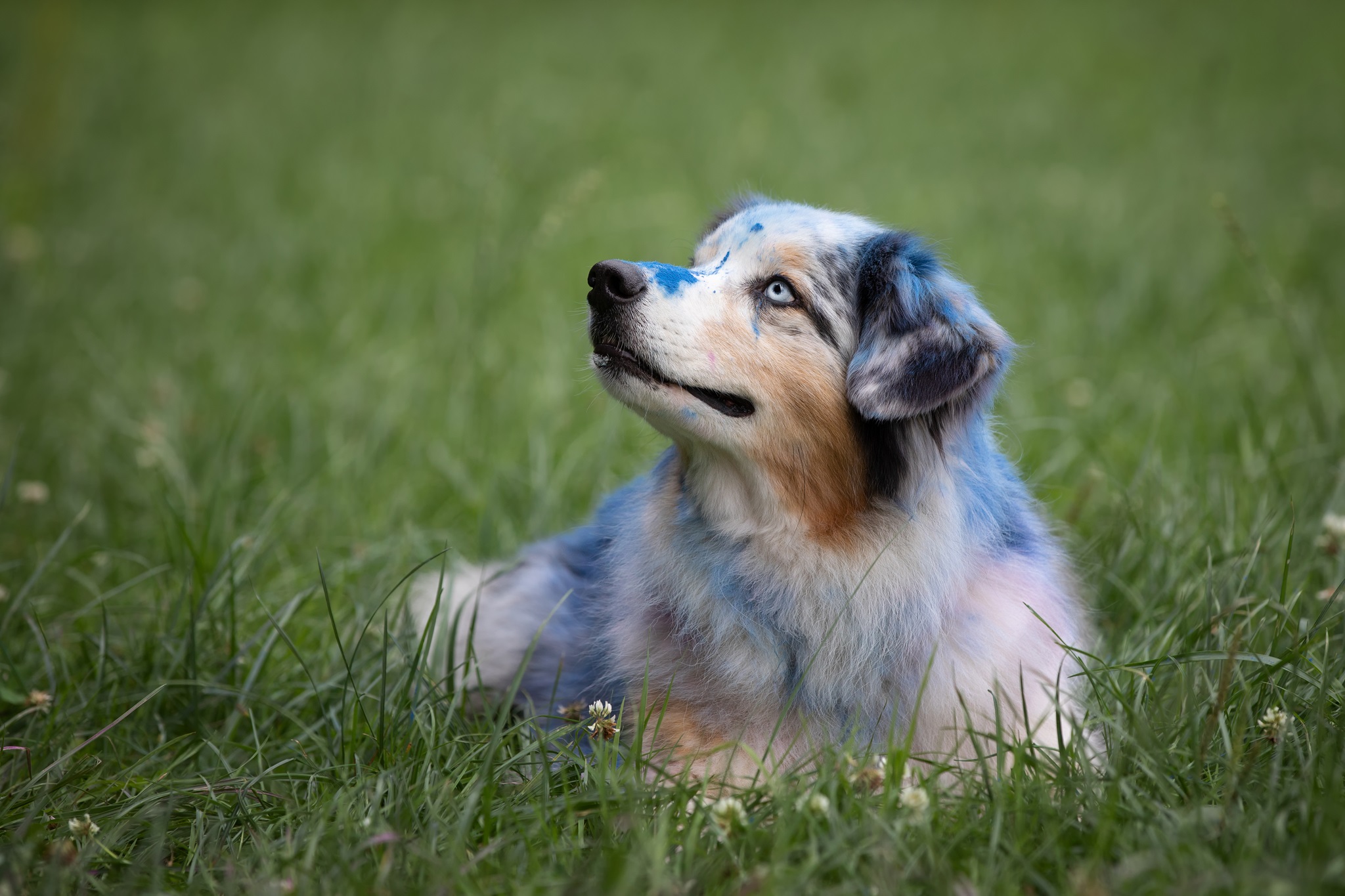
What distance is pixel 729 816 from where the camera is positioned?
192cm

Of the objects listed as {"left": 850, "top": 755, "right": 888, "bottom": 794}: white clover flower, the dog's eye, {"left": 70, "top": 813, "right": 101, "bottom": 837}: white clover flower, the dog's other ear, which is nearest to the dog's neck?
the dog's other ear

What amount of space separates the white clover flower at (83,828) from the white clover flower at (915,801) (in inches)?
62.6

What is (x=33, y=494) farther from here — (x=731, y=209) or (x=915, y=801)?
(x=915, y=801)

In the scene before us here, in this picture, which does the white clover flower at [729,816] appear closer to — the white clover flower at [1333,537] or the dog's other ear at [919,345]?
the dog's other ear at [919,345]

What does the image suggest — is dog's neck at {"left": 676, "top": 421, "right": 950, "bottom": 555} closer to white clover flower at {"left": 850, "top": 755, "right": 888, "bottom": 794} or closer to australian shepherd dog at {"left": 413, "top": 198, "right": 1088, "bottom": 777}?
australian shepherd dog at {"left": 413, "top": 198, "right": 1088, "bottom": 777}

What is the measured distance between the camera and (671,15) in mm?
12781

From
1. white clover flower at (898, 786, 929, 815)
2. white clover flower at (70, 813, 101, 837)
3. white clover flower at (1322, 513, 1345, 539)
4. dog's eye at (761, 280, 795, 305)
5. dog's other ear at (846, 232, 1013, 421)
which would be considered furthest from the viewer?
white clover flower at (1322, 513, 1345, 539)

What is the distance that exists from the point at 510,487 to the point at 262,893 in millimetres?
2230

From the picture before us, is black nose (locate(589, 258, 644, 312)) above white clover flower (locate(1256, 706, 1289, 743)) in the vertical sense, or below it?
above

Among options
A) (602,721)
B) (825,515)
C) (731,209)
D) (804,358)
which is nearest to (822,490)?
(825,515)

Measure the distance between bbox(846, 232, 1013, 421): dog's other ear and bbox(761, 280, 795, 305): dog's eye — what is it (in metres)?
0.18

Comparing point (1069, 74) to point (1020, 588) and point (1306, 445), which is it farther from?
point (1020, 588)

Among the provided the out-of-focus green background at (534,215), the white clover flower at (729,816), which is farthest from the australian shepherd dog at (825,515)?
the out-of-focus green background at (534,215)

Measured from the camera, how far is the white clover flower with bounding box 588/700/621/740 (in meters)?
2.20
